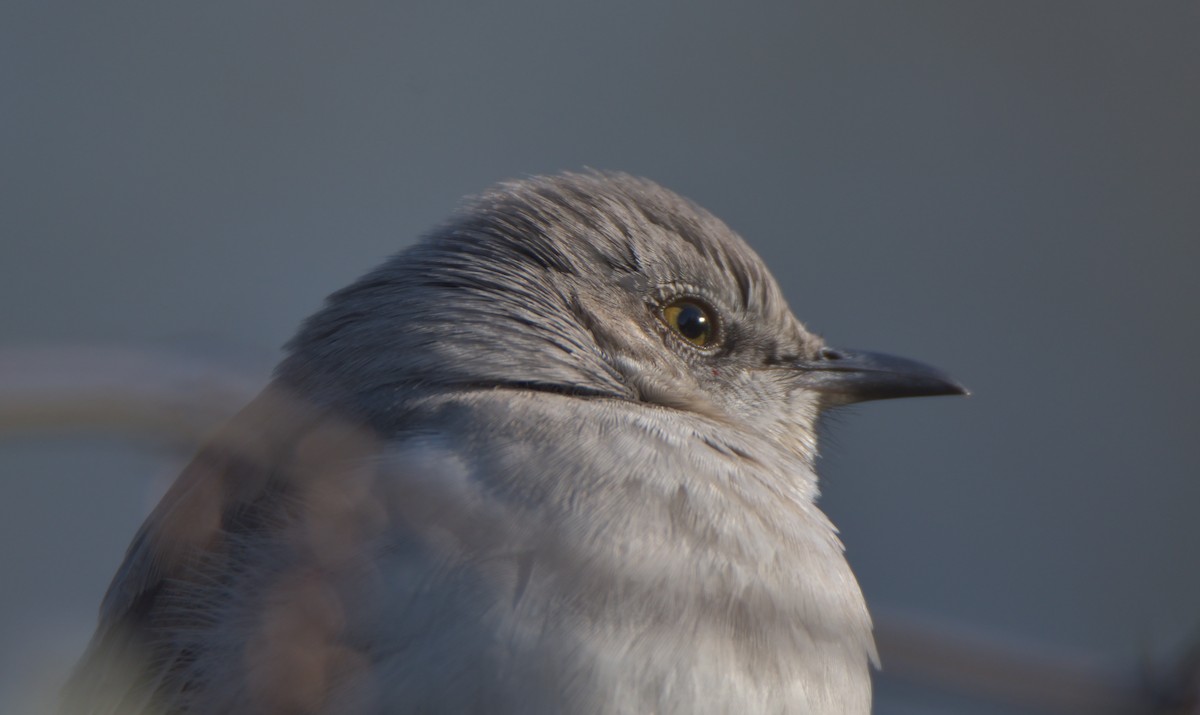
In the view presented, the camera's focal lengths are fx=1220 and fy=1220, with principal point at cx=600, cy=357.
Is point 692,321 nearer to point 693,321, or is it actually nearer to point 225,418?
point 693,321

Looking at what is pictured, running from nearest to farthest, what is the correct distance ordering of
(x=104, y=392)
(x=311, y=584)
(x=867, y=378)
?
1. (x=104, y=392)
2. (x=311, y=584)
3. (x=867, y=378)

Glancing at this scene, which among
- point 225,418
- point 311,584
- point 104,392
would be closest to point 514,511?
point 311,584

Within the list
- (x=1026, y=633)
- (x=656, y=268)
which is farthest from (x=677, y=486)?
(x=1026, y=633)

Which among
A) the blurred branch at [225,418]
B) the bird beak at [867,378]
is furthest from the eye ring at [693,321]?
the blurred branch at [225,418]

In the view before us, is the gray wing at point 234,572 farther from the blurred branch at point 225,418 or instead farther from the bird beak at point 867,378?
the bird beak at point 867,378

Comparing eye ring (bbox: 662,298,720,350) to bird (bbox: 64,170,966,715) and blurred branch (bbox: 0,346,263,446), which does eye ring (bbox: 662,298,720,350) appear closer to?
bird (bbox: 64,170,966,715)

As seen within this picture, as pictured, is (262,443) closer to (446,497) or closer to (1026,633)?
(446,497)

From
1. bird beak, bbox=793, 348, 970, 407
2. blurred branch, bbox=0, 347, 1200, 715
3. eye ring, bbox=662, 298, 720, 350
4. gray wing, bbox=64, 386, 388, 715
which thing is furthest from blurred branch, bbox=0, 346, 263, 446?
bird beak, bbox=793, 348, 970, 407

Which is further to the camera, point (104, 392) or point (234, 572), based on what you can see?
point (234, 572)
